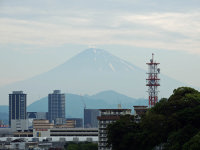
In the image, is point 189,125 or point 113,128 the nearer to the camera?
point 189,125

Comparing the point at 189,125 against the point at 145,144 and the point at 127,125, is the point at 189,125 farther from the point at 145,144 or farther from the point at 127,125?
the point at 127,125

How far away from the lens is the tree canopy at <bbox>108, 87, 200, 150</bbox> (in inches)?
4060

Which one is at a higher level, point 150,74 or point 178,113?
point 150,74

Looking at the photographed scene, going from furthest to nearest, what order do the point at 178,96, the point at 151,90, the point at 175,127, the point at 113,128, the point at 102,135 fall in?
the point at 151,90 < the point at 102,135 < the point at 113,128 < the point at 178,96 < the point at 175,127

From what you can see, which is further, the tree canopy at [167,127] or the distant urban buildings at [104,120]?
the distant urban buildings at [104,120]

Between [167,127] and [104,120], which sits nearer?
[167,127]

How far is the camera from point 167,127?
4348 inches

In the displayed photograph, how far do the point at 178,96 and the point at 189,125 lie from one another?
13070mm

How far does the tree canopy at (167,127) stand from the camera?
103125mm

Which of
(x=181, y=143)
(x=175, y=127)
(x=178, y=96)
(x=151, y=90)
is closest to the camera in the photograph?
(x=181, y=143)

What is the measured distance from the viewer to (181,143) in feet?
328

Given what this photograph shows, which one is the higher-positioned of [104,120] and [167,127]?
[104,120]

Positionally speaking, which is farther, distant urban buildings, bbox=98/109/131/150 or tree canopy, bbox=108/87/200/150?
distant urban buildings, bbox=98/109/131/150

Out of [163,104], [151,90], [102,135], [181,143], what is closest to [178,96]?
[163,104]
